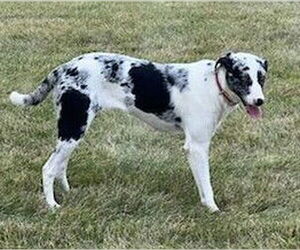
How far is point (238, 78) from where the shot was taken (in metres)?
5.30

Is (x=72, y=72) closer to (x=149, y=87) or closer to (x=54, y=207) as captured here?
(x=149, y=87)

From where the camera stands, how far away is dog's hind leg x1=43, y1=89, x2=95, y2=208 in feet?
17.7

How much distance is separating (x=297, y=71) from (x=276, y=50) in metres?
1.07

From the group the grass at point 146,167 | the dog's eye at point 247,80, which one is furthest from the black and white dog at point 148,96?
the grass at point 146,167

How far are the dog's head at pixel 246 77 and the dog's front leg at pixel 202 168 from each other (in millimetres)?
433

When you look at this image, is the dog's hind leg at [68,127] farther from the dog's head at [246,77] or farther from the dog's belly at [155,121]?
the dog's head at [246,77]

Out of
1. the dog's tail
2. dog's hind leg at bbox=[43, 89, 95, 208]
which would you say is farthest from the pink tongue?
the dog's tail

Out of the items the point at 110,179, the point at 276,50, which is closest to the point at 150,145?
the point at 110,179

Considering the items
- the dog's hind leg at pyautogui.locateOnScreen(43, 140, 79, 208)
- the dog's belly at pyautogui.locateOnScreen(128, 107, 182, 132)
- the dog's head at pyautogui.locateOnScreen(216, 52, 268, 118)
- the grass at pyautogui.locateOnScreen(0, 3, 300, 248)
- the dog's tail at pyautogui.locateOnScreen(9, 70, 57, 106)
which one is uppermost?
the dog's head at pyautogui.locateOnScreen(216, 52, 268, 118)

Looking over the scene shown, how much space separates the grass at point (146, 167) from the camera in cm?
498

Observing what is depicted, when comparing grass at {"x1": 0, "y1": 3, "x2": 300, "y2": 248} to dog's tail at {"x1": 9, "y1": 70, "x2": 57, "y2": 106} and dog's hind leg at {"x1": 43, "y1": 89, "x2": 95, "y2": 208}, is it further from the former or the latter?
dog's tail at {"x1": 9, "y1": 70, "x2": 57, "y2": 106}

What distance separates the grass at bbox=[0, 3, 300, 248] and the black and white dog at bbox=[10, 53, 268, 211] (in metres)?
0.28

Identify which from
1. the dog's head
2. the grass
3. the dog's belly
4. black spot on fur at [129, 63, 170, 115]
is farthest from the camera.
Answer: the dog's belly

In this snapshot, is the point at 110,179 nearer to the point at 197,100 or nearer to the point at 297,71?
the point at 197,100
